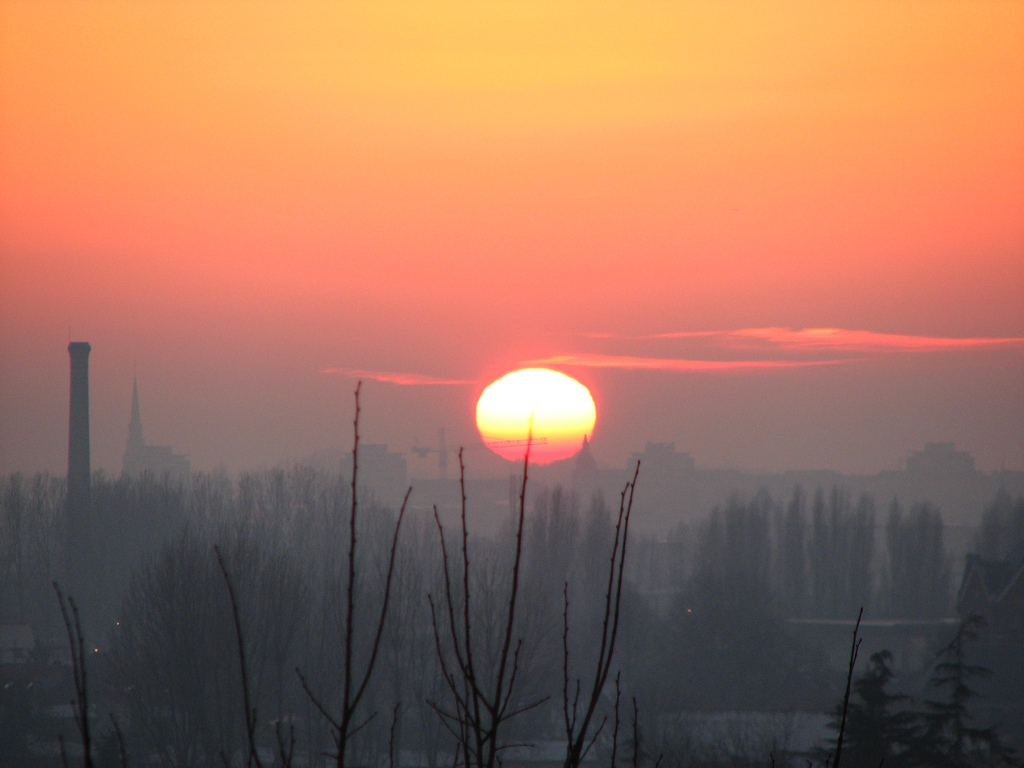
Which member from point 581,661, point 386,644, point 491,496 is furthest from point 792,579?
point 491,496

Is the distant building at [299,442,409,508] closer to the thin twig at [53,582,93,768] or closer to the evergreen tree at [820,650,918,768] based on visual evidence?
the evergreen tree at [820,650,918,768]

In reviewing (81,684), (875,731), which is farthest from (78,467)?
(81,684)

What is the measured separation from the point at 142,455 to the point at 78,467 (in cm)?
5694

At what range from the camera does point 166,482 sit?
46031mm

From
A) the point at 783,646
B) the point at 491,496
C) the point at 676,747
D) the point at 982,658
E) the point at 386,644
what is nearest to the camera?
the point at 676,747

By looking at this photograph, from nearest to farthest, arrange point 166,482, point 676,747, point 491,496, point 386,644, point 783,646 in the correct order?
point 676,747 < point 386,644 < point 783,646 < point 166,482 < point 491,496

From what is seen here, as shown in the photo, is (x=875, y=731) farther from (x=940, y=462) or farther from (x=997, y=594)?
(x=940, y=462)

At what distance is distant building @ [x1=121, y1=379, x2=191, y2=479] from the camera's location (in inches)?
3275

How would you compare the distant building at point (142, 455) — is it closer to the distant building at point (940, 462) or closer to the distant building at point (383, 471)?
the distant building at point (383, 471)

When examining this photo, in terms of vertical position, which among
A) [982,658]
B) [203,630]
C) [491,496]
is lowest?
[491,496]

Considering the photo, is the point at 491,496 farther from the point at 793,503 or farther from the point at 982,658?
the point at 982,658

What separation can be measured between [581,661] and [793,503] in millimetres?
24090

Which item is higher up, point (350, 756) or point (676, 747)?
point (676, 747)

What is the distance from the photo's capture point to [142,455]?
88688 mm
